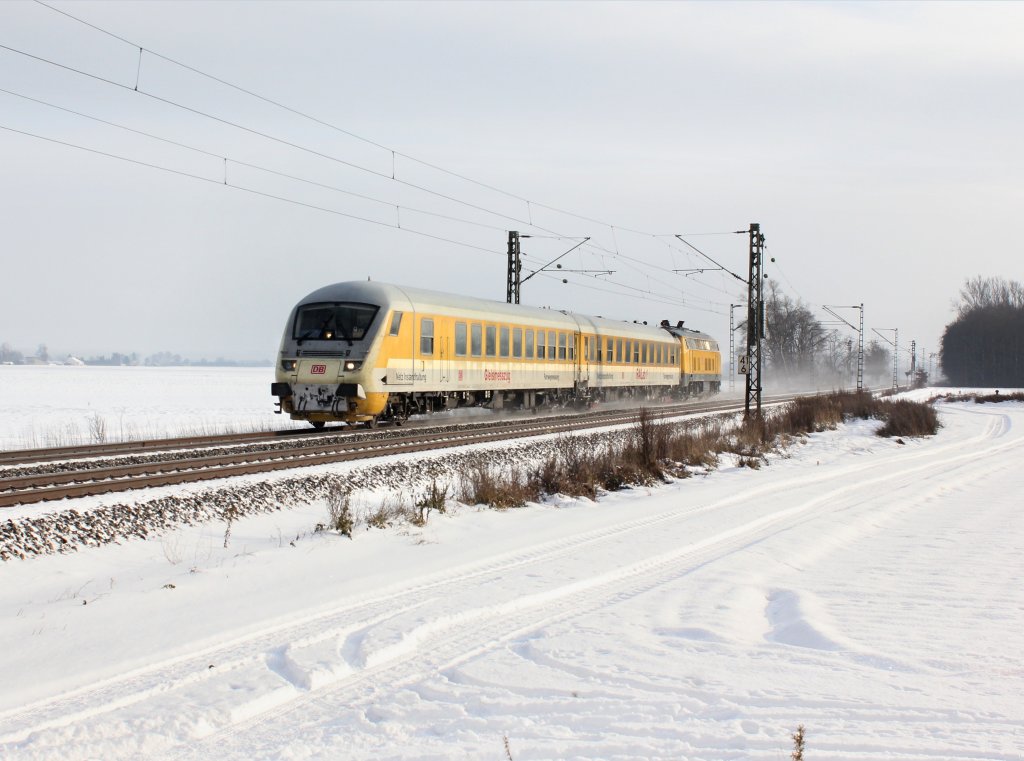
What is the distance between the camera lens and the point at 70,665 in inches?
213

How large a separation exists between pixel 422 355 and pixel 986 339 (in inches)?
4684

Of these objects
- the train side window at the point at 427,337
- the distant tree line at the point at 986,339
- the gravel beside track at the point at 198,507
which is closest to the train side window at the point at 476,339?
the train side window at the point at 427,337

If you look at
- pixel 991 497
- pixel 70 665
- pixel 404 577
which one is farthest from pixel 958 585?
pixel 991 497

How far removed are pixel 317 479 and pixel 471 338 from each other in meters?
11.5

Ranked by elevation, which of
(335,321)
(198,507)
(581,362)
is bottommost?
(198,507)

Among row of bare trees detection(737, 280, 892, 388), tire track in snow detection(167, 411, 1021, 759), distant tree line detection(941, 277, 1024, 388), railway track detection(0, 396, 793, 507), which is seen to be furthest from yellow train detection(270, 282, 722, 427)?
distant tree line detection(941, 277, 1024, 388)

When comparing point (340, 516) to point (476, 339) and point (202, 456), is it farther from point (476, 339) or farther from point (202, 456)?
point (476, 339)

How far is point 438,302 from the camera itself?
22.4 m

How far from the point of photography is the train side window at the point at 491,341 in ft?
80.8

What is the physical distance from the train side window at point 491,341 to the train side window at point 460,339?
123cm

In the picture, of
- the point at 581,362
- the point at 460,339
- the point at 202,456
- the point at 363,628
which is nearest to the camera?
the point at 363,628

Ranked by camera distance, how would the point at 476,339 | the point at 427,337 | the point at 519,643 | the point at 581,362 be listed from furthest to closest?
the point at 581,362, the point at 476,339, the point at 427,337, the point at 519,643

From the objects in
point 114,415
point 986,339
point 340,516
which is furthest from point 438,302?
point 986,339

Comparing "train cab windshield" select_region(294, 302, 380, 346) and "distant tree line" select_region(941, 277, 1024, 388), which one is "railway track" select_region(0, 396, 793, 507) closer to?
"train cab windshield" select_region(294, 302, 380, 346)
